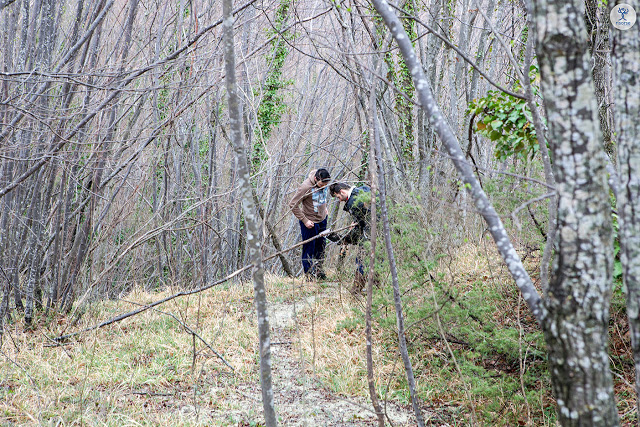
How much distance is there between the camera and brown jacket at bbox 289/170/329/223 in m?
6.98

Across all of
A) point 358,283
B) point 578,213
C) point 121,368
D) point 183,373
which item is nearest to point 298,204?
point 358,283

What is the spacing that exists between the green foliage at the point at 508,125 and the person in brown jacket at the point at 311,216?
117 inches

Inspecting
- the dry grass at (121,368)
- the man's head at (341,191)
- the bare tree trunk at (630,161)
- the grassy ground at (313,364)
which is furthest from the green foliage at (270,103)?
the bare tree trunk at (630,161)

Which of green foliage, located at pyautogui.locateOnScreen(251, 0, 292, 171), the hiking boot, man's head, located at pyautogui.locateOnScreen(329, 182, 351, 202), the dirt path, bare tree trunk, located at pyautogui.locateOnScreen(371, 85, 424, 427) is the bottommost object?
the dirt path

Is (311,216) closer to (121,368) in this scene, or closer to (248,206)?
(121,368)

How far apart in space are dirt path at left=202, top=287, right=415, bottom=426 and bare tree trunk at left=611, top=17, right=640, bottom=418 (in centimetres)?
197

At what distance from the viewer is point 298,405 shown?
12.8ft

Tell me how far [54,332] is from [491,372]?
14.8 ft

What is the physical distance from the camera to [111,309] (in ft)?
21.0

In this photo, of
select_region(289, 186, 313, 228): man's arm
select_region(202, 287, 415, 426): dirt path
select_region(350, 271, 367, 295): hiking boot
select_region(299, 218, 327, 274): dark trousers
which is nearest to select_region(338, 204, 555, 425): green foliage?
select_region(202, 287, 415, 426): dirt path

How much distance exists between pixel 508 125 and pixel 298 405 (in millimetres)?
2816

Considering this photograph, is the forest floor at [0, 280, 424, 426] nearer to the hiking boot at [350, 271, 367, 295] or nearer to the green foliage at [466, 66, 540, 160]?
the hiking boot at [350, 271, 367, 295]

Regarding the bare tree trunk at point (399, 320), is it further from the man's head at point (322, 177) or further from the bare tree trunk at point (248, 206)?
the man's head at point (322, 177)

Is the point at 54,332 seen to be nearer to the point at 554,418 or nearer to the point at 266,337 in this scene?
the point at 266,337
